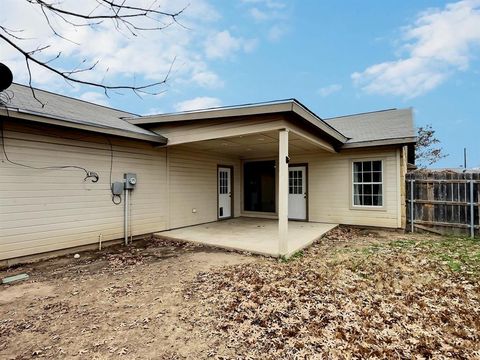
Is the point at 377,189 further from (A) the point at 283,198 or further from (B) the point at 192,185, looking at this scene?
(B) the point at 192,185

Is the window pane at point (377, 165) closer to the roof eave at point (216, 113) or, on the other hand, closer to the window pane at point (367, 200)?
the window pane at point (367, 200)

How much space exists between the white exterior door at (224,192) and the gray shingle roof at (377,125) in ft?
14.5

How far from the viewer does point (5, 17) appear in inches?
76.0

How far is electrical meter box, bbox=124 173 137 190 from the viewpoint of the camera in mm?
6582

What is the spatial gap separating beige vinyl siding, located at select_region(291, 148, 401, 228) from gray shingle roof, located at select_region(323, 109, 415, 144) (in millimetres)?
487

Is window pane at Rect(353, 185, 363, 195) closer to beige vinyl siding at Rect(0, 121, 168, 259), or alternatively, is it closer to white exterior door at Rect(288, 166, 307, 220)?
white exterior door at Rect(288, 166, 307, 220)

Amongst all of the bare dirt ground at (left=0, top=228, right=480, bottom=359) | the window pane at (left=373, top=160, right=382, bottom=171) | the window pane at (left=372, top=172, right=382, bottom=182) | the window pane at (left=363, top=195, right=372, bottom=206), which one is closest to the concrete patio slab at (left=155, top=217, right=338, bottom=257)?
the bare dirt ground at (left=0, top=228, right=480, bottom=359)

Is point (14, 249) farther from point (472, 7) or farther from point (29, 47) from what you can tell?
point (472, 7)

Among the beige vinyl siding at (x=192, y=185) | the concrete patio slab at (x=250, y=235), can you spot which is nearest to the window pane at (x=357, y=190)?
the concrete patio slab at (x=250, y=235)

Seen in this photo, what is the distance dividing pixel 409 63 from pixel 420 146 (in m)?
5.94

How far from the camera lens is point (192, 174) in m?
8.71

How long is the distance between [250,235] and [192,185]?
2.73 meters

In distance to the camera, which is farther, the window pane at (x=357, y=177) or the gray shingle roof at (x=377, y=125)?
the window pane at (x=357, y=177)

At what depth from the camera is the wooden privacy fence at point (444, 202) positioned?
7.04 m
